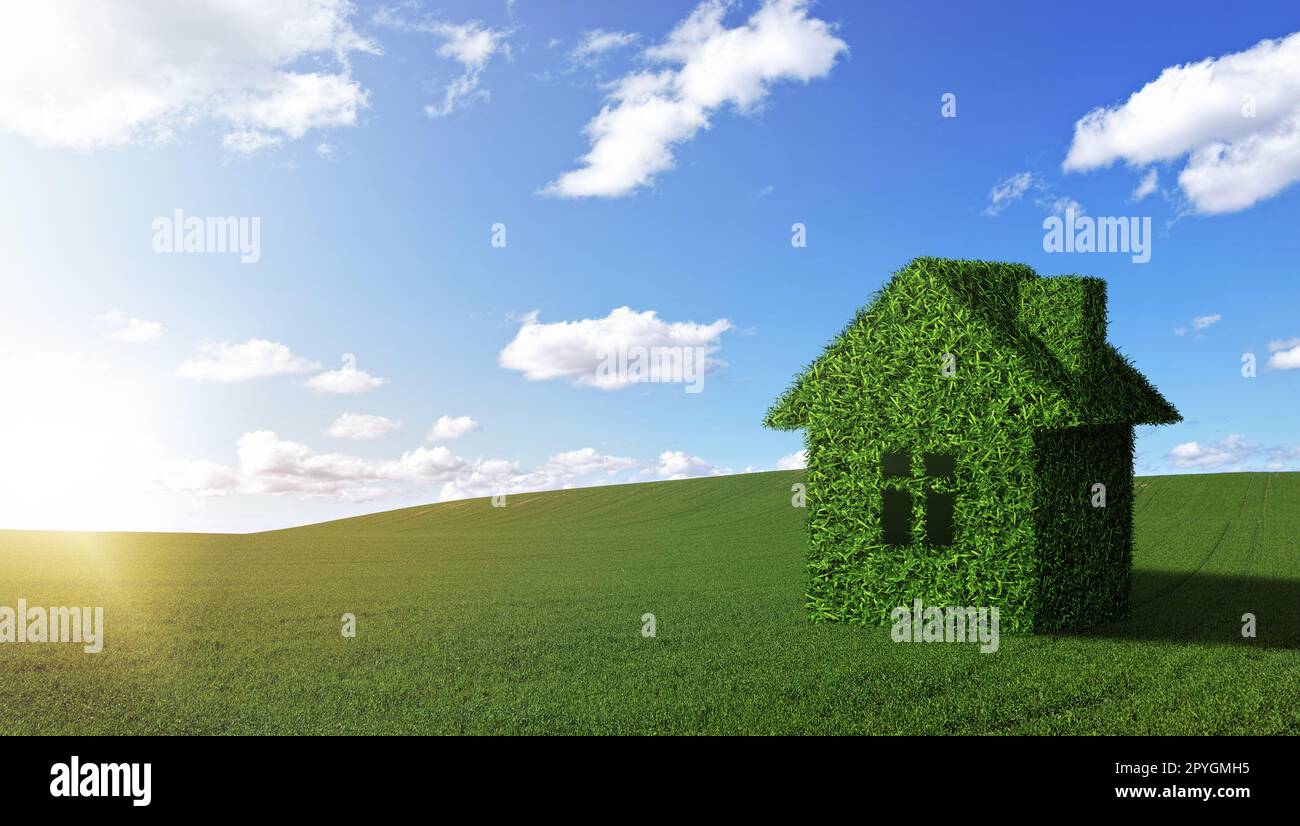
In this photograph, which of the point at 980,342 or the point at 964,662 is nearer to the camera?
the point at 964,662

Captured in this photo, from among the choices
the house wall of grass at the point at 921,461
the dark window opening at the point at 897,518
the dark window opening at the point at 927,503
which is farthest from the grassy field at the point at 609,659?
the dark window opening at the point at 927,503

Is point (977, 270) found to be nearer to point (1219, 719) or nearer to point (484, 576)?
point (1219, 719)

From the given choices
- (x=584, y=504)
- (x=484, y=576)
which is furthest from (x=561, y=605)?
(x=584, y=504)

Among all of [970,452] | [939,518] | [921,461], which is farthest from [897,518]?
[970,452]

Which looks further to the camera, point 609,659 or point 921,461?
point 921,461

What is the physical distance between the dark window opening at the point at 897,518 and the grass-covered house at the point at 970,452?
0.03 meters

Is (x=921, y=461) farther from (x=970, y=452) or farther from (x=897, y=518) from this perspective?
(x=897, y=518)

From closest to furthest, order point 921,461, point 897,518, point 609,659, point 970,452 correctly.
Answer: point 609,659
point 970,452
point 921,461
point 897,518

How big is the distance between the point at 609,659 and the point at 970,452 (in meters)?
7.87

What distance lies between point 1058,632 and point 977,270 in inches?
300

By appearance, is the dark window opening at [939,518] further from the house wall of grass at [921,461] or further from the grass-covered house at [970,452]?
the house wall of grass at [921,461]

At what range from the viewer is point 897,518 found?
55.0ft

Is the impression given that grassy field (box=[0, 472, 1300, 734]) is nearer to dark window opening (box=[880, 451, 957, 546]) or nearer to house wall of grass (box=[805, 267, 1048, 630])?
house wall of grass (box=[805, 267, 1048, 630])

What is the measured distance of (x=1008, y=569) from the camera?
51.6 feet
